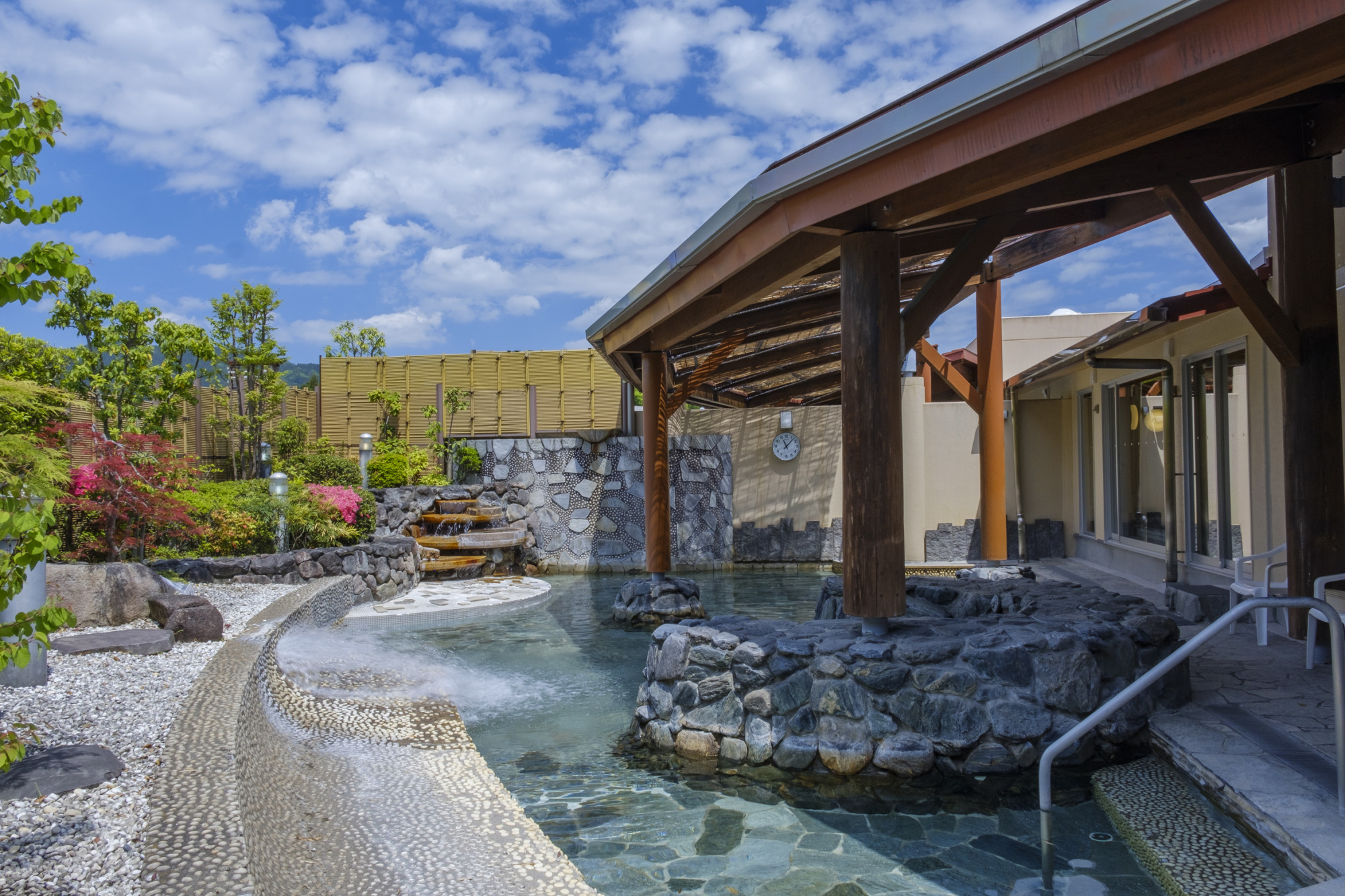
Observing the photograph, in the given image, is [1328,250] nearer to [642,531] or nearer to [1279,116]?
[1279,116]

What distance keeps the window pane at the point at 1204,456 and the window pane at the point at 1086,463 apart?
3.26 metres

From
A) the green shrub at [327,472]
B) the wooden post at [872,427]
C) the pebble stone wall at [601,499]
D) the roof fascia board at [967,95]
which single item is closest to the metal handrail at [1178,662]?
the wooden post at [872,427]

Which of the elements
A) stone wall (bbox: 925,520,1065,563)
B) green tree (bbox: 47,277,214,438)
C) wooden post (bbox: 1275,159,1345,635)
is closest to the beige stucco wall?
stone wall (bbox: 925,520,1065,563)

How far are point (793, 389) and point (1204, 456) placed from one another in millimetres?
8665

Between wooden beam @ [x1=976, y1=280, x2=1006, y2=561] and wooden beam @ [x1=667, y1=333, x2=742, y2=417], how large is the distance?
2838 millimetres

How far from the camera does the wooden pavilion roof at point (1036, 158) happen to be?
2803 millimetres

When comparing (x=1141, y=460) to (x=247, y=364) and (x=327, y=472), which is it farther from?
(x=247, y=364)

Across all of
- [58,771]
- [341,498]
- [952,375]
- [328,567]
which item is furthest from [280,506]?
[952,375]

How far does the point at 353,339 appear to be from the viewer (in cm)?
3216

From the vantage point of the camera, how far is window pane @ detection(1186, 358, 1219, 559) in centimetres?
779

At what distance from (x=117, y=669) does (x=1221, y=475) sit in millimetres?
9201

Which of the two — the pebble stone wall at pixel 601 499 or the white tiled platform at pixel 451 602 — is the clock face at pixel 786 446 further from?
the white tiled platform at pixel 451 602

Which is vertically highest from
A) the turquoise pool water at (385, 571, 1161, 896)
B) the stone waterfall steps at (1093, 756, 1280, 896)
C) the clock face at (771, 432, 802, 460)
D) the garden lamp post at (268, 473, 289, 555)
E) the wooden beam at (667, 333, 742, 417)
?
the wooden beam at (667, 333, 742, 417)

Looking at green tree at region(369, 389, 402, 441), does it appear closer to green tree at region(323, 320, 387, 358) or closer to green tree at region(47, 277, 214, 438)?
green tree at region(47, 277, 214, 438)
